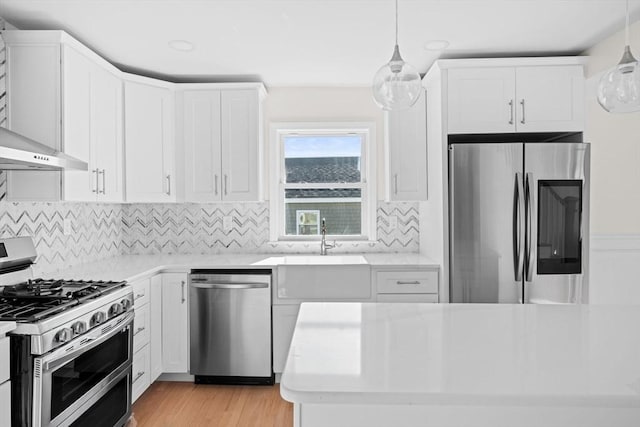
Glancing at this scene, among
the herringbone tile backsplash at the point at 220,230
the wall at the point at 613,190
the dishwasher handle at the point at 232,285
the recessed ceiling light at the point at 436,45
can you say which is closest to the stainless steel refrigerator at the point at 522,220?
the wall at the point at 613,190

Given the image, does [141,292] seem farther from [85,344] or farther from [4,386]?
[4,386]

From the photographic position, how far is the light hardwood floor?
2639mm

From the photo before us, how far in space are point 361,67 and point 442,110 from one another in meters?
0.73

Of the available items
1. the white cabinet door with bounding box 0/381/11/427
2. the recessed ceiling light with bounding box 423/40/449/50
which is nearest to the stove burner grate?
the white cabinet door with bounding box 0/381/11/427

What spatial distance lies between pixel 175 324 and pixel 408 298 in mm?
1707

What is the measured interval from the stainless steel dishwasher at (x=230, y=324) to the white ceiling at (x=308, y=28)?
1.58 meters

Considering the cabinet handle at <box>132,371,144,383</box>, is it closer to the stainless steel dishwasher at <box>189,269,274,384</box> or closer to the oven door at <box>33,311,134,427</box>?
the oven door at <box>33,311,134,427</box>

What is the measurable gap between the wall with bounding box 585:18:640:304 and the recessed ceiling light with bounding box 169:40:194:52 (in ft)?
8.92

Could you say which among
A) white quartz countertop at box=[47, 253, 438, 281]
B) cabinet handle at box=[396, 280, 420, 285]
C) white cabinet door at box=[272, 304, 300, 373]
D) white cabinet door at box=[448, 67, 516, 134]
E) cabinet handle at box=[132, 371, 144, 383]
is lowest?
cabinet handle at box=[132, 371, 144, 383]

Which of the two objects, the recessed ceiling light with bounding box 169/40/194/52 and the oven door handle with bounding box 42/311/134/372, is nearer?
the oven door handle with bounding box 42/311/134/372

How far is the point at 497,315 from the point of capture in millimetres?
1611

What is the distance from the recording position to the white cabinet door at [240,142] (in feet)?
11.3

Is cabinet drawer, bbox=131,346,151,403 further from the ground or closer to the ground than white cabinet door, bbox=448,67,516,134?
closer to the ground

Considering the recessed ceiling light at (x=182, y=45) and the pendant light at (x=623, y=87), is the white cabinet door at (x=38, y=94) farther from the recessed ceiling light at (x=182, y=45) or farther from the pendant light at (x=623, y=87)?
the pendant light at (x=623, y=87)
